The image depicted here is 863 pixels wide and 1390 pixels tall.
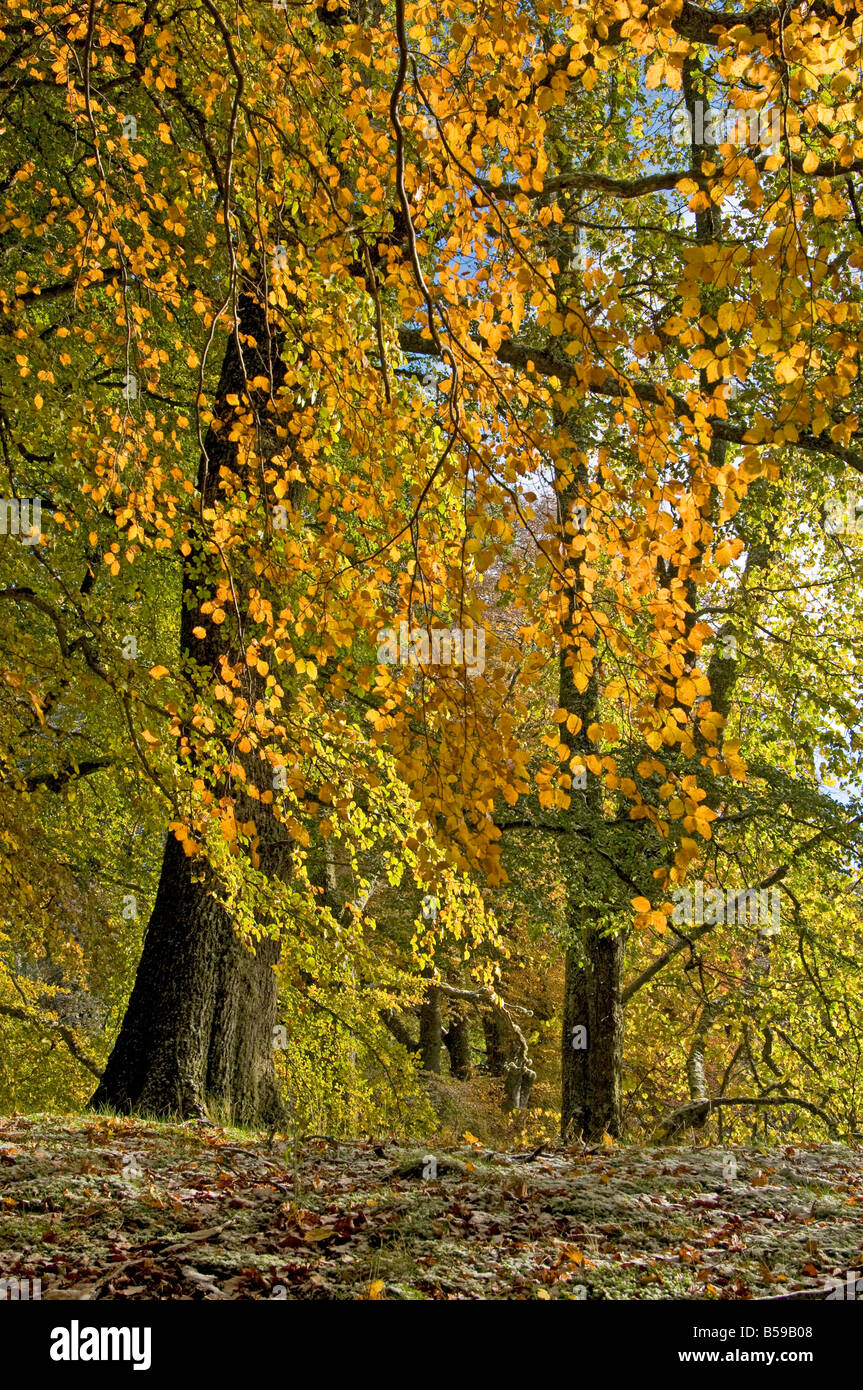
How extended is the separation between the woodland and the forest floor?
1.3 inches

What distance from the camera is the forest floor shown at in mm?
3217

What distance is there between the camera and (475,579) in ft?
10.3

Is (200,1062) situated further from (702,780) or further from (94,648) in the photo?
(702,780)

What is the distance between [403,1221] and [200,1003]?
2920 millimetres

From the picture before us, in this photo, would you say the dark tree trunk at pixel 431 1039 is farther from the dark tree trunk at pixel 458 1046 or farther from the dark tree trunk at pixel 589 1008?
the dark tree trunk at pixel 589 1008

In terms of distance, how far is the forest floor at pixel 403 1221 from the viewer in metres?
3.22

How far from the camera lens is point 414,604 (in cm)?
333
